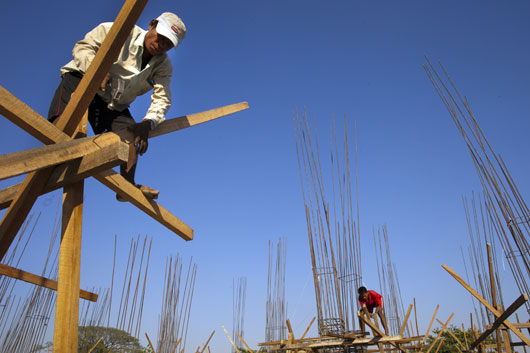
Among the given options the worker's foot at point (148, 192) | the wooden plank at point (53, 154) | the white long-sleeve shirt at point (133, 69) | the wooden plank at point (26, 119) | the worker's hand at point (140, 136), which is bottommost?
the wooden plank at point (53, 154)

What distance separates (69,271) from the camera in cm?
111

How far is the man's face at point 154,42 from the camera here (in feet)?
5.05

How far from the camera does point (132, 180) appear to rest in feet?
5.10

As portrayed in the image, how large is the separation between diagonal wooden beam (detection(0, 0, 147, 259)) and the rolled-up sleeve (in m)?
0.43

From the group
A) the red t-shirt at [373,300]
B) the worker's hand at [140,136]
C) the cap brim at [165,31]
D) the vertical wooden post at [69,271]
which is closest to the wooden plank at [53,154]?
the vertical wooden post at [69,271]

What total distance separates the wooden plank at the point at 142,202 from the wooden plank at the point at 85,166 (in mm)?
134

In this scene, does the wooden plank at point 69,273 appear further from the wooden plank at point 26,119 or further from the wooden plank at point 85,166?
the wooden plank at point 26,119

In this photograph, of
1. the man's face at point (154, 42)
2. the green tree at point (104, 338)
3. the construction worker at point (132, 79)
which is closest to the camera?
the construction worker at point (132, 79)

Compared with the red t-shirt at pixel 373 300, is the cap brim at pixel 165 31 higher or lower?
lower

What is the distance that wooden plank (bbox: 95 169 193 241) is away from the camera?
1325 mm

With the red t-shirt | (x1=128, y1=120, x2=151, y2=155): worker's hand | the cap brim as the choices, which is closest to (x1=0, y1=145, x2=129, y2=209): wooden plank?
(x1=128, y1=120, x2=151, y2=155): worker's hand

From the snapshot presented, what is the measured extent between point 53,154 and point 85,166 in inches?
3.9

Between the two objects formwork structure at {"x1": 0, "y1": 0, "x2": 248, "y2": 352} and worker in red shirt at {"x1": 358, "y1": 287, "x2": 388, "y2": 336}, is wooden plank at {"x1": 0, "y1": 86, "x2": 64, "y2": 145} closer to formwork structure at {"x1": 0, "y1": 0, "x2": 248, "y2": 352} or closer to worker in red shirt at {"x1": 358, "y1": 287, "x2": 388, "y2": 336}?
formwork structure at {"x1": 0, "y1": 0, "x2": 248, "y2": 352}

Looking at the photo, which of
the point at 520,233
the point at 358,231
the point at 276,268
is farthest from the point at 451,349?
Result: the point at 520,233
